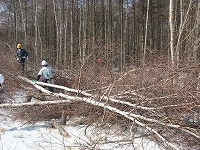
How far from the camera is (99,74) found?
26.7 feet

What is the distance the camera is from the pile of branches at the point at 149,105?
5.35 metres

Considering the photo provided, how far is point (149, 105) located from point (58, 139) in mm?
2031

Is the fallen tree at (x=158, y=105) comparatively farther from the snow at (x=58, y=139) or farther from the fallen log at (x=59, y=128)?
the fallen log at (x=59, y=128)

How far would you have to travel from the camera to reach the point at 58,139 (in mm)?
6281

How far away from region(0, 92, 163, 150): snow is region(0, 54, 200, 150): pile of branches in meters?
0.26

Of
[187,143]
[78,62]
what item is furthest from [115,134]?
[78,62]

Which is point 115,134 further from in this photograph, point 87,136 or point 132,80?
point 132,80

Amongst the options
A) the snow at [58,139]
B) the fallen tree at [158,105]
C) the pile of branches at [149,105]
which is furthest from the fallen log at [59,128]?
the fallen tree at [158,105]

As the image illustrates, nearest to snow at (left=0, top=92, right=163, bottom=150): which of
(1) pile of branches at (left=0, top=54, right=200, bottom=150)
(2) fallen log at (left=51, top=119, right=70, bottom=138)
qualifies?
(2) fallen log at (left=51, top=119, right=70, bottom=138)

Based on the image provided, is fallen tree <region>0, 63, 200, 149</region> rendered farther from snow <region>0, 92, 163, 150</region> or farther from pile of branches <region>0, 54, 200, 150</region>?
snow <region>0, 92, 163, 150</region>

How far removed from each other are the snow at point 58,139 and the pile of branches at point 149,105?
256 millimetres

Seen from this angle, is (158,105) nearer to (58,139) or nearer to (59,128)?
(58,139)

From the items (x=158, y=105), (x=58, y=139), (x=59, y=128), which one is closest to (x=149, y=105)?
(x=158, y=105)

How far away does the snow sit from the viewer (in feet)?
18.9
